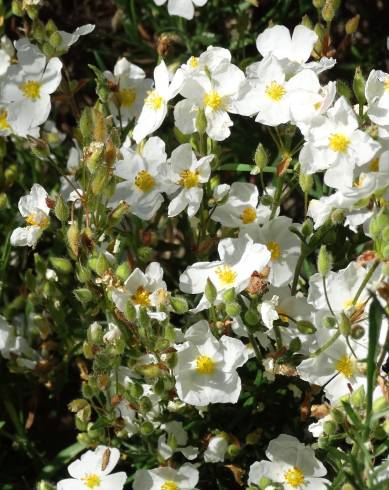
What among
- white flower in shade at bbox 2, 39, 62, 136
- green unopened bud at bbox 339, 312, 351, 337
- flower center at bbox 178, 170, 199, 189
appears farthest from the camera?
white flower in shade at bbox 2, 39, 62, 136

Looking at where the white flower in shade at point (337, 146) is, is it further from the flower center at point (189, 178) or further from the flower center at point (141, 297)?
the flower center at point (141, 297)

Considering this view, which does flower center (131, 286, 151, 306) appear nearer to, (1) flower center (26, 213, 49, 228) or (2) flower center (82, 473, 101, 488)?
(1) flower center (26, 213, 49, 228)

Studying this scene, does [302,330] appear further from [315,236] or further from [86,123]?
[86,123]

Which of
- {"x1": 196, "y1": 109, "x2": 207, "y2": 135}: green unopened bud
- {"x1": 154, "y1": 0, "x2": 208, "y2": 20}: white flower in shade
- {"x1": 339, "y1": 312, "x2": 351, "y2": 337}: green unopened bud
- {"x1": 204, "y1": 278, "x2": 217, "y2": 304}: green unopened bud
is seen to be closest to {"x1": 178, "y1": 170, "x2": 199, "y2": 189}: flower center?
{"x1": 196, "y1": 109, "x2": 207, "y2": 135}: green unopened bud

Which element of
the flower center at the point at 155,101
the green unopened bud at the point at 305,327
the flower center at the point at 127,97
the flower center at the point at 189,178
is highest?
Answer: the flower center at the point at 155,101

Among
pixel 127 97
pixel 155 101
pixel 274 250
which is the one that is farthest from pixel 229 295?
pixel 127 97

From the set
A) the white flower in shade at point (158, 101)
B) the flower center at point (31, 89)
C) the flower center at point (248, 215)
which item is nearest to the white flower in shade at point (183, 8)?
the white flower in shade at point (158, 101)

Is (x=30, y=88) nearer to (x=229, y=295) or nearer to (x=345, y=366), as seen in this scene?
(x=229, y=295)
